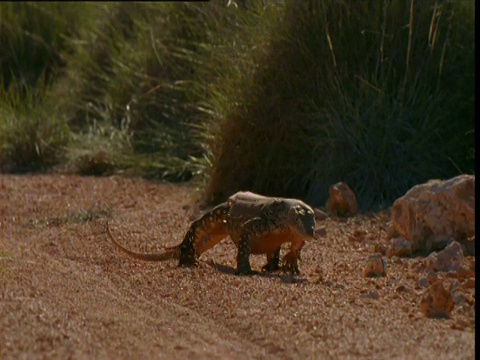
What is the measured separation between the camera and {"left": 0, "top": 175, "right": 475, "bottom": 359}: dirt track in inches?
173

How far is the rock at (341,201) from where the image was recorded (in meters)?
7.60

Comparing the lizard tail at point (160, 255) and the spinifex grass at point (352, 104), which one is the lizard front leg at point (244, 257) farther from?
the spinifex grass at point (352, 104)

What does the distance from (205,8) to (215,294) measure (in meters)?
4.73

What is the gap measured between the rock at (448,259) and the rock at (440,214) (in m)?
0.49

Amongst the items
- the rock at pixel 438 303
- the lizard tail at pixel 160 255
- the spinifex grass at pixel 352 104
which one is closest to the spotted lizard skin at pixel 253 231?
the lizard tail at pixel 160 255

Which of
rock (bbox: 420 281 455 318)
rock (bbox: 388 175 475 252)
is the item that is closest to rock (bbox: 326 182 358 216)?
rock (bbox: 388 175 475 252)

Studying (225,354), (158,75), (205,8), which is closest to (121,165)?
(158,75)

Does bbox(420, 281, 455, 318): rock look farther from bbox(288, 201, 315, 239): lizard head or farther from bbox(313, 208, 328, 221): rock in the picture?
bbox(313, 208, 328, 221): rock

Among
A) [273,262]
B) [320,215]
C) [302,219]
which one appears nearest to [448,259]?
[302,219]

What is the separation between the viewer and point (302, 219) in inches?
225

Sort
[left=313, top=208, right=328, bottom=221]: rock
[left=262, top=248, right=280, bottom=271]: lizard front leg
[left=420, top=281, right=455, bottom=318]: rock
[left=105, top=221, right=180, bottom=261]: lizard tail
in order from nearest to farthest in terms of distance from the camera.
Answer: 1. [left=420, top=281, right=455, bottom=318]: rock
2. [left=262, top=248, right=280, bottom=271]: lizard front leg
3. [left=105, top=221, right=180, bottom=261]: lizard tail
4. [left=313, top=208, right=328, bottom=221]: rock

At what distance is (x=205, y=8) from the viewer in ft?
31.4

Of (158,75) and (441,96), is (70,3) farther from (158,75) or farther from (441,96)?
(441,96)

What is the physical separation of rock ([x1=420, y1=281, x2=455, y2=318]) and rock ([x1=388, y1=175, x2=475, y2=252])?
1.53 m
